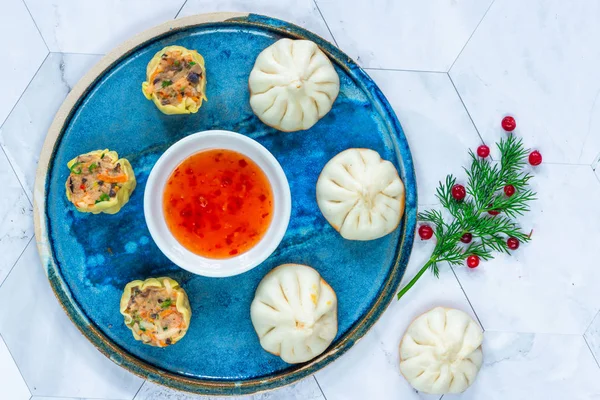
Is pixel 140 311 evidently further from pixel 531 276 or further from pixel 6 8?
pixel 531 276

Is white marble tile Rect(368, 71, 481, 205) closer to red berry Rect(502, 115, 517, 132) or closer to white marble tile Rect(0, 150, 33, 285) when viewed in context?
red berry Rect(502, 115, 517, 132)

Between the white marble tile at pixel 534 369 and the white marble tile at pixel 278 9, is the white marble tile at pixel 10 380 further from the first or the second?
the white marble tile at pixel 534 369

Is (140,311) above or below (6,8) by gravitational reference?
below

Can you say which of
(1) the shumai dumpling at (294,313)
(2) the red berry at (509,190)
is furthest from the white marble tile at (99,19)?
(2) the red berry at (509,190)

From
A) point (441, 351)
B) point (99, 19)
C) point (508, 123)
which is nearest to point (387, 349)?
point (441, 351)

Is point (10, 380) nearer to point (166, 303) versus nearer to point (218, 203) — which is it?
point (166, 303)

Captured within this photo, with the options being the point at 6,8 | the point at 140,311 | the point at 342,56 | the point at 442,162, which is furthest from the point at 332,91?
the point at 6,8

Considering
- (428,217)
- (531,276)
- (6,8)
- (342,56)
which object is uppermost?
(6,8)
